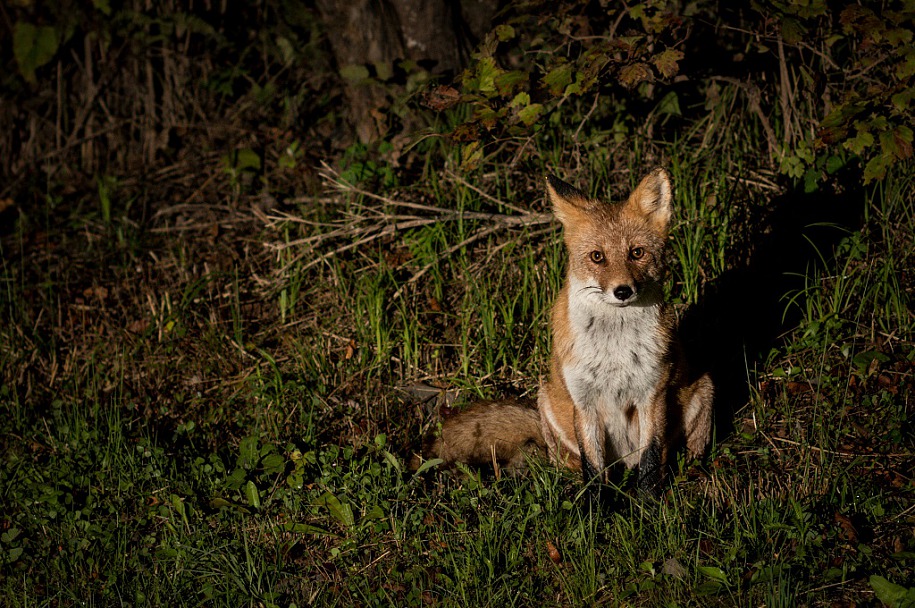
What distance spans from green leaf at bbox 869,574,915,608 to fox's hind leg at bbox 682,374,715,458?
4.45ft

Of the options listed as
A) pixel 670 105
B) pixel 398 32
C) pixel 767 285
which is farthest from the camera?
pixel 398 32

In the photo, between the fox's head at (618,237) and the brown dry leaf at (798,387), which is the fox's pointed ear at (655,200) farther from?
the brown dry leaf at (798,387)

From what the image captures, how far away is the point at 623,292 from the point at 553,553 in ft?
4.40

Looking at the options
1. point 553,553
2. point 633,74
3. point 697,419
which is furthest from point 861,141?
point 553,553

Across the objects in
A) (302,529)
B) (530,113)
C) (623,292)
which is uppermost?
(530,113)

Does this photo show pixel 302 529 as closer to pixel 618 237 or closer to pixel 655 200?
pixel 618 237

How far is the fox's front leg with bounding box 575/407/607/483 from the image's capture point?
4164mm

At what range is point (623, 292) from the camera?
373cm

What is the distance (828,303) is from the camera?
509cm

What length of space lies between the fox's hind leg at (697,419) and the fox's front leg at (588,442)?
0.65 m

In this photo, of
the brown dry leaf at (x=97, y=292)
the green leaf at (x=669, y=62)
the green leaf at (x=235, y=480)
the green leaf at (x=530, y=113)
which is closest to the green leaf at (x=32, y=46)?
the brown dry leaf at (x=97, y=292)

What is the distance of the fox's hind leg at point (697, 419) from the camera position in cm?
445

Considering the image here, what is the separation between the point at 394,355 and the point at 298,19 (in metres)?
4.08

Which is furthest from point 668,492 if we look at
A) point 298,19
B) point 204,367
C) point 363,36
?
point 298,19
